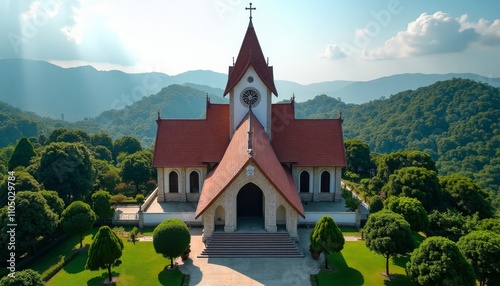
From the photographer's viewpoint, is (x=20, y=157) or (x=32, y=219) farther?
(x=20, y=157)

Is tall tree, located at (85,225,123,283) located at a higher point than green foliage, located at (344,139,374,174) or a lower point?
lower

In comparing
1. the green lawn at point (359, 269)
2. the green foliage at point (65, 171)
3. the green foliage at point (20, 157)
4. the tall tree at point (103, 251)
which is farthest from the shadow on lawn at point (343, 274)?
the green foliage at point (20, 157)

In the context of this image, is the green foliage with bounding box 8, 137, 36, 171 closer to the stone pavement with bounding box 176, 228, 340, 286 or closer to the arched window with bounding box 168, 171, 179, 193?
the arched window with bounding box 168, 171, 179, 193

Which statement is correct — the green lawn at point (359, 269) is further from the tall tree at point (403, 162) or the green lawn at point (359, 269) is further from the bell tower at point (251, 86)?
the tall tree at point (403, 162)

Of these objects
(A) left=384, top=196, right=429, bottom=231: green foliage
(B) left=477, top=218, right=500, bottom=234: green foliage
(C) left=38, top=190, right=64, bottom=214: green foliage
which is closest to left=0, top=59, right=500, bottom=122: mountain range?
(C) left=38, top=190, right=64, bottom=214: green foliage

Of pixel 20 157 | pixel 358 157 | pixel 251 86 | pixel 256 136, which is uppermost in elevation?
pixel 251 86

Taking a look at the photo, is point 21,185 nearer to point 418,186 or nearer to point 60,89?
point 418,186

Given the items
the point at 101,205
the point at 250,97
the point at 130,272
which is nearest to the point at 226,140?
the point at 250,97

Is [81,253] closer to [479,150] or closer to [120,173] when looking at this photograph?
[120,173]

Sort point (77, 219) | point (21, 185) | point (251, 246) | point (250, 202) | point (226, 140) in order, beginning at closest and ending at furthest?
1. point (251, 246)
2. point (77, 219)
3. point (250, 202)
4. point (21, 185)
5. point (226, 140)
